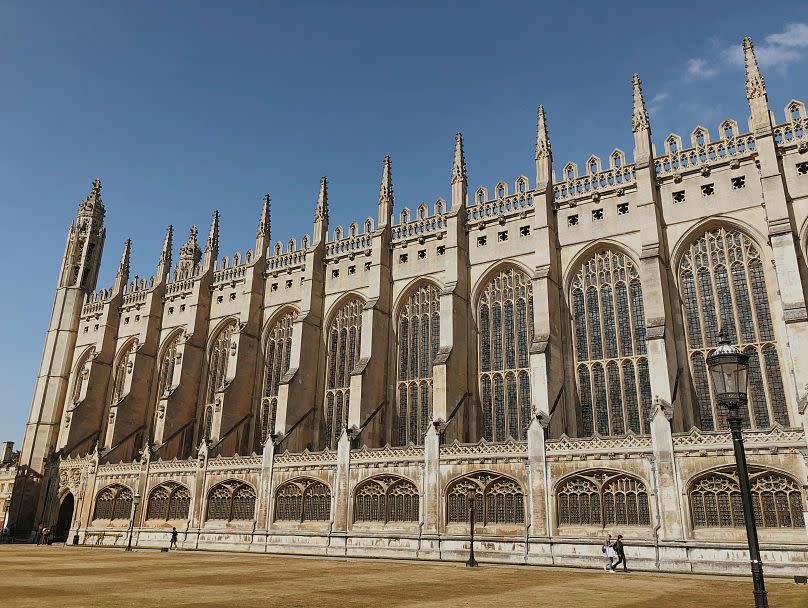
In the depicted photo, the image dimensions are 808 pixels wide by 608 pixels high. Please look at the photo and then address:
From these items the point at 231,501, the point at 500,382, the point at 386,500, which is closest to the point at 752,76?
the point at 500,382

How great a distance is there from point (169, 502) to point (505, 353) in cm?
2235

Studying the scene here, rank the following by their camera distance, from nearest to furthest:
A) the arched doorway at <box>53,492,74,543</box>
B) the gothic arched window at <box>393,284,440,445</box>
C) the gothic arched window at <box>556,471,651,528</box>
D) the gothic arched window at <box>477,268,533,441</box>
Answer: the gothic arched window at <box>556,471,651,528</box>
the gothic arched window at <box>477,268,533,441</box>
the gothic arched window at <box>393,284,440,445</box>
the arched doorway at <box>53,492,74,543</box>

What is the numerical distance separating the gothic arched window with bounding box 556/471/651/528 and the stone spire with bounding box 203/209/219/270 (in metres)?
33.2

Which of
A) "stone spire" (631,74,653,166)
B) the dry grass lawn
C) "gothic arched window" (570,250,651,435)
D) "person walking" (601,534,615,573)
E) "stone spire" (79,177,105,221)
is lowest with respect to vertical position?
the dry grass lawn

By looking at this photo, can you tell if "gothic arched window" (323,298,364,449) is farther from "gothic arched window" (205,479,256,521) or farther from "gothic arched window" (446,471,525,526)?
"gothic arched window" (446,471,525,526)

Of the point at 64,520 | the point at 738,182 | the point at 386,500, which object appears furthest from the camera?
the point at 64,520

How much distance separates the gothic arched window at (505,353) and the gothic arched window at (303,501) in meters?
9.13

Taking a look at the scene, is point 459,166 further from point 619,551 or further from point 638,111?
point 619,551

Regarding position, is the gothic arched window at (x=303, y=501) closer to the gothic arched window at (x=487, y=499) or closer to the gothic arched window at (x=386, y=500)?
the gothic arched window at (x=386, y=500)

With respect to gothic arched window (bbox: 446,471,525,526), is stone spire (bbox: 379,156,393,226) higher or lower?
higher

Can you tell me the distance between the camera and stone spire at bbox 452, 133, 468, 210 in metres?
38.9

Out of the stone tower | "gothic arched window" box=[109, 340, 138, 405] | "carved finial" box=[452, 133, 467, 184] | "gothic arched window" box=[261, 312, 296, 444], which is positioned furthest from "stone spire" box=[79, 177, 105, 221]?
"carved finial" box=[452, 133, 467, 184]

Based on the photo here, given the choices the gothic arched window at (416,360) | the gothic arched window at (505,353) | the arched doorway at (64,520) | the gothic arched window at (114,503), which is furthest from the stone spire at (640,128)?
the arched doorway at (64,520)

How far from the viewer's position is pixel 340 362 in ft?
136
